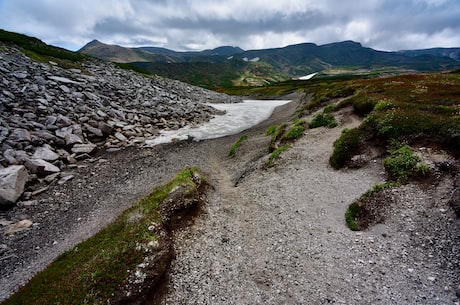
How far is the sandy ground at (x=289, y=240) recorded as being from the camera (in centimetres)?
723

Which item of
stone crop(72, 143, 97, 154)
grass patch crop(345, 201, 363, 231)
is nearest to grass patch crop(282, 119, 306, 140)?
grass patch crop(345, 201, 363, 231)

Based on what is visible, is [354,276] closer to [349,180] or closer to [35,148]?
[349,180]

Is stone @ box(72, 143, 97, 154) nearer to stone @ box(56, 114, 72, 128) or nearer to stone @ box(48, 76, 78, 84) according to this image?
stone @ box(56, 114, 72, 128)

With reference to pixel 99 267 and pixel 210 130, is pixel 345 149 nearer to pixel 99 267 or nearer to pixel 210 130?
pixel 99 267

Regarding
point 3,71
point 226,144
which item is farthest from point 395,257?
point 3,71

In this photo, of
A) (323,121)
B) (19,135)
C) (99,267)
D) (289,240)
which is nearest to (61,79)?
(19,135)

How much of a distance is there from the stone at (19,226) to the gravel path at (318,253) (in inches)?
426

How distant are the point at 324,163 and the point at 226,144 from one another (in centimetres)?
1601

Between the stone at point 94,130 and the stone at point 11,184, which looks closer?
the stone at point 11,184

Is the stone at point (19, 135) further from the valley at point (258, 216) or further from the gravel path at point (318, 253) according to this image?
the gravel path at point (318, 253)

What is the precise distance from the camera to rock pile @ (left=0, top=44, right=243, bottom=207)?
19312mm

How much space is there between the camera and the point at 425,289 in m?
6.55

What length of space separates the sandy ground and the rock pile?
4028mm

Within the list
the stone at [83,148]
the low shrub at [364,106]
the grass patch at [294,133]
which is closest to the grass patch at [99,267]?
the grass patch at [294,133]
